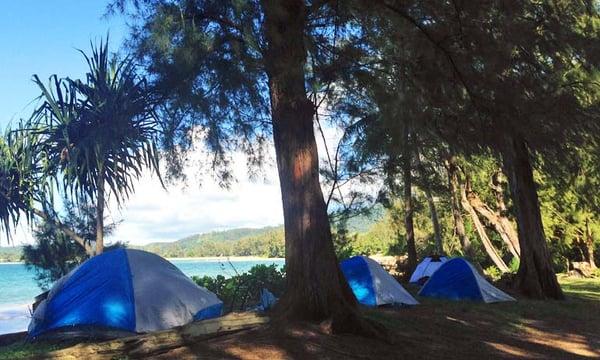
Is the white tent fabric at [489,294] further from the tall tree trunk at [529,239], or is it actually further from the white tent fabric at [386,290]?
the white tent fabric at [386,290]

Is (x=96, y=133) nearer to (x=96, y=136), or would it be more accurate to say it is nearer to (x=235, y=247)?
(x=96, y=136)

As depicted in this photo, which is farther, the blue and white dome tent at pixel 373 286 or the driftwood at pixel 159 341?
the blue and white dome tent at pixel 373 286

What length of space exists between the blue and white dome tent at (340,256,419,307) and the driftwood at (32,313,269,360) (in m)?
4.69

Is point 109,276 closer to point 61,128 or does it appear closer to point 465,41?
point 61,128

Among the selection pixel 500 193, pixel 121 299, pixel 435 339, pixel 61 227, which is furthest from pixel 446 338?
pixel 500 193

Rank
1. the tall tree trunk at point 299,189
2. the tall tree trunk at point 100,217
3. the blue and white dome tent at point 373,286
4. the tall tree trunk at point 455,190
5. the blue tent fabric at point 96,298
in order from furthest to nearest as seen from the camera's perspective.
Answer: the tall tree trunk at point 455,190 → the tall tree trunk at point 100,217 → the blue and white dome tent at point 373,286 → the blue tent fabric at point 96,298 → the tall tree trunk at point 299,189

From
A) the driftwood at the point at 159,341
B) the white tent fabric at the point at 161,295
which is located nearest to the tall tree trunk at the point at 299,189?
the driftwood at the point at 159,341

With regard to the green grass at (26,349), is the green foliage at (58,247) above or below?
above

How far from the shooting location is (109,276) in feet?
29.7

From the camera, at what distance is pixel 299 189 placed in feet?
25.3

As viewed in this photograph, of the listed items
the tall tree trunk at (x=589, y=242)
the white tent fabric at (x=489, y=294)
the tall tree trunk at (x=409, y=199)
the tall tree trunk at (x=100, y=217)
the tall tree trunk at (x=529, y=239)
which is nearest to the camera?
the tall tree trunk at (x=100, y=217)

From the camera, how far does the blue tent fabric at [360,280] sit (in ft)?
38.2

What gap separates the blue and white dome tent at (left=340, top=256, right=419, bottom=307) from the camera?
458 inches

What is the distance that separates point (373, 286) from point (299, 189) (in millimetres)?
4845
